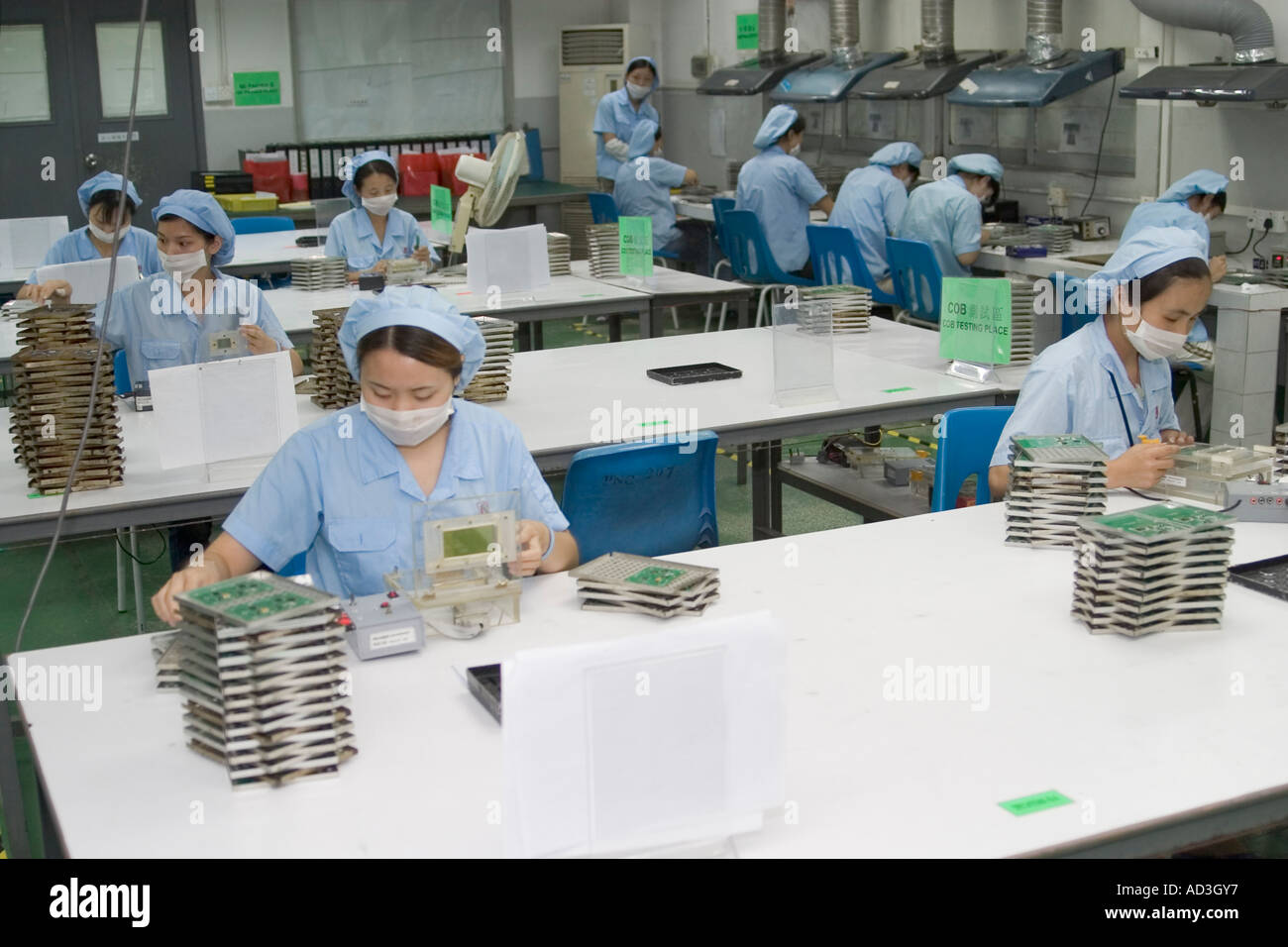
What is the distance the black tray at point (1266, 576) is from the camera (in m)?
2.33

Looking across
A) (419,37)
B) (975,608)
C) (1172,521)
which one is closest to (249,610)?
(975,608)

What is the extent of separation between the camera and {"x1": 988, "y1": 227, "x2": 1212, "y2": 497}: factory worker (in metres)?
2.80

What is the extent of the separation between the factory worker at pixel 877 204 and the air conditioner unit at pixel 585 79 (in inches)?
144

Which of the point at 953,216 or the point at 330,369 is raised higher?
the point at 953,216

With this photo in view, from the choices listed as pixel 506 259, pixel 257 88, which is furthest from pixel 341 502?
pixel 257 88

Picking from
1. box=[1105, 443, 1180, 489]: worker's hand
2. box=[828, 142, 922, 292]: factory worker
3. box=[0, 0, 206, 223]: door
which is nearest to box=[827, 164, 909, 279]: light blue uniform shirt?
box=[828, 142, 922, 292]: factory worker

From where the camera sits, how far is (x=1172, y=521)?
7.26 feet

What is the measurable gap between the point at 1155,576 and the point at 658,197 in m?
6.47

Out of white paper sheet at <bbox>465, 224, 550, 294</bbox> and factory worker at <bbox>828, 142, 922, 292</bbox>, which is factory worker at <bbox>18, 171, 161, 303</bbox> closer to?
white paper sheet at <bbox>465, 224, 550, 294</bbox>

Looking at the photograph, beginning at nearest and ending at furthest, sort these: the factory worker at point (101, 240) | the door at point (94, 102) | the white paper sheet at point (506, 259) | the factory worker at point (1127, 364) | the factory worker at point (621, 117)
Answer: the factory worker at point (1127, 364) → the factory worker at point (101, 240) → the white paper sheet at point (506, 259) → the factory worker at point (621, 117) → the door at point (94, 102)

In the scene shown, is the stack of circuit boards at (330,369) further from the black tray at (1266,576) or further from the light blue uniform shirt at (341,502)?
the black tray at (1266,576)

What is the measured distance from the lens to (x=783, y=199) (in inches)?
287

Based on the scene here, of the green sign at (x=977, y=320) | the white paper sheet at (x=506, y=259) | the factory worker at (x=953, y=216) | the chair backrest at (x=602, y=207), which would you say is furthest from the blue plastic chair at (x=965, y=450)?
the chair backrest at (x=602, y=207)

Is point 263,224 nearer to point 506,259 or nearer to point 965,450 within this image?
point 506,259
